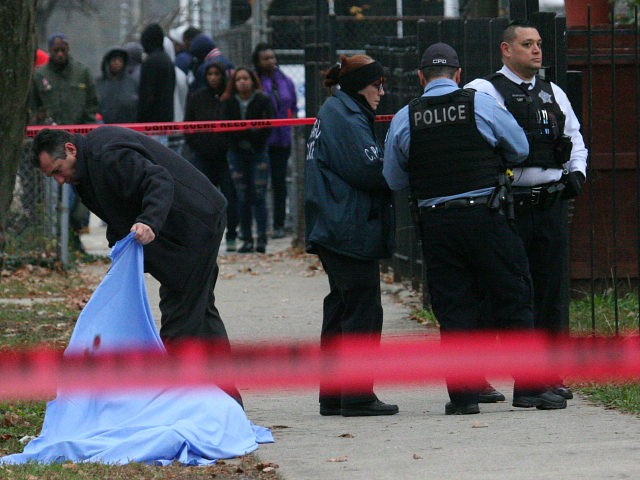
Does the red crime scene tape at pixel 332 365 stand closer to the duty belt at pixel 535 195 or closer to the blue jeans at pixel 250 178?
the duty belt at pixel 535 195

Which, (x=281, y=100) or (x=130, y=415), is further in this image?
(x=281, y=100)

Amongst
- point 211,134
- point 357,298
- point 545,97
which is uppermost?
point 545,97

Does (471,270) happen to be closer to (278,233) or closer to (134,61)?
(278,233)

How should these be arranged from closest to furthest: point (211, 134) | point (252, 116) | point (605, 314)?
point (605, 314), point (211, 134), point (252, 116)

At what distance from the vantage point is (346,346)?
751cm

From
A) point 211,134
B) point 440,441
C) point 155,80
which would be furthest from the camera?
point 155,80

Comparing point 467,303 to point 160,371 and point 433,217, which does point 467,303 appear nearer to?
point 433,217

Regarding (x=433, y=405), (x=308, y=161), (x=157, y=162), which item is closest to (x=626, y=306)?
(x=433, y=405)

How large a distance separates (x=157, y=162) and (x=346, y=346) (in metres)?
1.48

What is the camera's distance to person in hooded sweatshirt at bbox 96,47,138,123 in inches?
647

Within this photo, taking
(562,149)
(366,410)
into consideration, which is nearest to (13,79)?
(366,410)

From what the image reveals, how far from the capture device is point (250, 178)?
49.0 ft

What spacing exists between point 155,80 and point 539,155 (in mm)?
8954

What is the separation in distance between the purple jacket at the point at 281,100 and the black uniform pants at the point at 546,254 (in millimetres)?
8220
